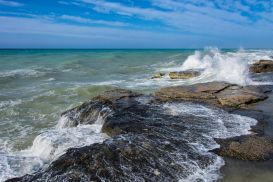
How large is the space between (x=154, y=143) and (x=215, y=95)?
4.86 metres

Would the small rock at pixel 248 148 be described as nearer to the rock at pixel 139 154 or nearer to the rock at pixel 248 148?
the rock at pixel 248 148

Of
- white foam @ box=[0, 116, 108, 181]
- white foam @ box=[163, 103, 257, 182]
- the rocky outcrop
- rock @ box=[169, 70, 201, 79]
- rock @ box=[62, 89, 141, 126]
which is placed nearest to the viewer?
white foam @ box=[163, 103, 257, 182]

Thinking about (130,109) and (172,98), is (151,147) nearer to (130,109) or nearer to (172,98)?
(130,109)

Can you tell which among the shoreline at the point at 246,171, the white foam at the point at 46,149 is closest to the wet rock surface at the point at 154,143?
the shoreline at the point at 246,171

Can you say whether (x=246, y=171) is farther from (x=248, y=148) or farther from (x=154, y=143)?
(x=154, y=143)

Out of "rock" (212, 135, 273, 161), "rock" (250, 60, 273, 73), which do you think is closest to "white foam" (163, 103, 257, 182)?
"rock" (212, 135, 273, 161)

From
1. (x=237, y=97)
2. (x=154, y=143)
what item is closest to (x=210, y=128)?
(x=154, y=143)

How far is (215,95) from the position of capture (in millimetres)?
10938

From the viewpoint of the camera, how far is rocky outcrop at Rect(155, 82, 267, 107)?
10.2 m

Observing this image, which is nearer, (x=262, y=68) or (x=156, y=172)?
(x=156, y=172)

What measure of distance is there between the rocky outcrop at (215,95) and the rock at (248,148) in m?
3.04

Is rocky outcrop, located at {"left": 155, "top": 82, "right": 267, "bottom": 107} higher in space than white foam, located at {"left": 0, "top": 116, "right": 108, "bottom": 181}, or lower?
higher

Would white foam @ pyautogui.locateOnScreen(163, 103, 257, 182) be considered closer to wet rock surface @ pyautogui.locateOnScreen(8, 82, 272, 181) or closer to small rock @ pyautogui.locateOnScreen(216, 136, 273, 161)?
wet rock surface @ pyautogui.locateOnScreen(8, 82, 272, 181)

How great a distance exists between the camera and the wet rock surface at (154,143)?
18.4 feet
